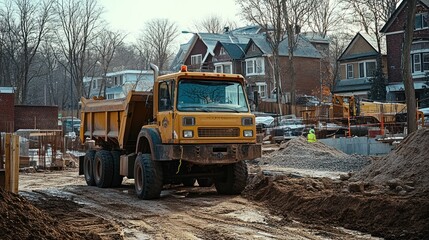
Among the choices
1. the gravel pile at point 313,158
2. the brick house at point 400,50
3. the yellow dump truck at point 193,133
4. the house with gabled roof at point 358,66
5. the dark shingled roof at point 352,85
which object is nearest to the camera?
the yellow dump truck at point 193,133

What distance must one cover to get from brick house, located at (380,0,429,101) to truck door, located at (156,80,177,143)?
37083 mm

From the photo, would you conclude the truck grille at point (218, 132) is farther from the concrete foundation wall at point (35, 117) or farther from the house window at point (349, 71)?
the house window at point (349, 71)

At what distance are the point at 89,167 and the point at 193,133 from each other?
6.58 metres

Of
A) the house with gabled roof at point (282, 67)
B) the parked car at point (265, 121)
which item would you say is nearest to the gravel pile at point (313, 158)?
the parked car at point (265, 121)

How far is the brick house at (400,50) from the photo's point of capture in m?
49.0

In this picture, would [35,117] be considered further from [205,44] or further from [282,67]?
[282,67]

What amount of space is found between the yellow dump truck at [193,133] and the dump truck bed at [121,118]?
0.04 metres

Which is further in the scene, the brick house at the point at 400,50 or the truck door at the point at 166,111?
the brick house at the point at 400,50

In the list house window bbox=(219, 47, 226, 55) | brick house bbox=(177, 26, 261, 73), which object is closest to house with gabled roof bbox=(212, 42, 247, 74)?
house window bbox=(219, 47, 226, 55)

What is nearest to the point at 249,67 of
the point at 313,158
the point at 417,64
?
the point at 417,64

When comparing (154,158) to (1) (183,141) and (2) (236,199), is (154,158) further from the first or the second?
(2) (236,199)

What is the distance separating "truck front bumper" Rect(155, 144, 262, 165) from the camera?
1359 cm

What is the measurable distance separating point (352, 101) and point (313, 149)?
15.8 meters

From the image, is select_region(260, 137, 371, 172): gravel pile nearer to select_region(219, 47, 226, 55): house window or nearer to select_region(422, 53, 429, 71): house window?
select_region(422, 53, 429, 71): house window
